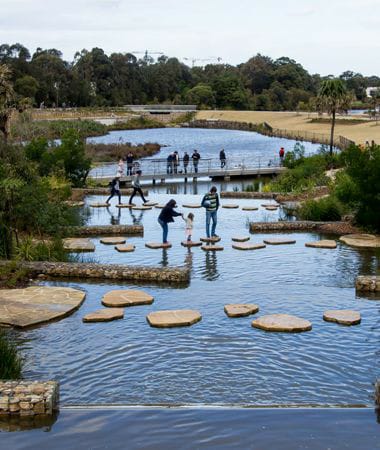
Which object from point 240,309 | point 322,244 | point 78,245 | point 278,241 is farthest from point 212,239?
point 240,309

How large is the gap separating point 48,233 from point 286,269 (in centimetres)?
638

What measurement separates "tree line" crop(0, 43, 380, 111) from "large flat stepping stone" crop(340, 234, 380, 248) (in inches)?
4082

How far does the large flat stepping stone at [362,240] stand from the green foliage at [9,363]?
12054 millimetres

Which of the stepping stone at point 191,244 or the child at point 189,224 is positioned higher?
the child at point 189,224

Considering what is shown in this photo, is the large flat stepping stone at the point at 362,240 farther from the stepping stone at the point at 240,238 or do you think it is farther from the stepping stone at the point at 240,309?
the stepping stone at the point at 240,309

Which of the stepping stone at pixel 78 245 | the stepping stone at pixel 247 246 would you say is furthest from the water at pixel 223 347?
the stepping stone at pixel 78 245

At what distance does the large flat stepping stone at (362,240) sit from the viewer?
20.1 meters

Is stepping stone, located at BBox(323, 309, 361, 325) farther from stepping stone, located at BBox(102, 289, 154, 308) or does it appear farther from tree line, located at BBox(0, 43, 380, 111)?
tree line, located at BBox(0, 43, 380, 111)

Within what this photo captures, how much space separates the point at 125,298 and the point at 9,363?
4.73m

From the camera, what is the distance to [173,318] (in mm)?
13273

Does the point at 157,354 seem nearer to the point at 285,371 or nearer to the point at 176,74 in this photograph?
the point at 285,371

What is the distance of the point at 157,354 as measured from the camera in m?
11.6

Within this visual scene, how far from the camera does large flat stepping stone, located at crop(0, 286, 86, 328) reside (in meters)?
13.3

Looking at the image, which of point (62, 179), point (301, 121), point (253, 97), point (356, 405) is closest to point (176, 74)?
point (253, 97)
